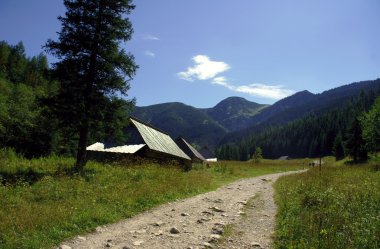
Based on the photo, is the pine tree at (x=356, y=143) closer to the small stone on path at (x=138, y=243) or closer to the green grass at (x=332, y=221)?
the green grass at (x=332, y=221)

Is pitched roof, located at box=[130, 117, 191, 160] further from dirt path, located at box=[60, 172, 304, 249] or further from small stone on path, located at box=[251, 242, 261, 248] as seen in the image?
small stone on path, located at box=[251, 242, 261, 248]

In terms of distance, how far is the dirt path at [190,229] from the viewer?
8.40m

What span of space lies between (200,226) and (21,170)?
474 inches

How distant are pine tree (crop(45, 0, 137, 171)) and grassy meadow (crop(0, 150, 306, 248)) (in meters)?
3.19

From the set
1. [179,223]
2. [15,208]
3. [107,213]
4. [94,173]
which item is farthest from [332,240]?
[94,173]

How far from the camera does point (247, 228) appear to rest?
10227 millimetres

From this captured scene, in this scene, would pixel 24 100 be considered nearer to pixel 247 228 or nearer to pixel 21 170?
pixel 21 170

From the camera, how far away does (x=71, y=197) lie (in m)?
12.4

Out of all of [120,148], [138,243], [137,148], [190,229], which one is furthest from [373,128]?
[138,243]

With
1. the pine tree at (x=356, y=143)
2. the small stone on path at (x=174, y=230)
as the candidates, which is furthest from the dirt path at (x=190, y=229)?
the pine tree at (x=356, y=143)

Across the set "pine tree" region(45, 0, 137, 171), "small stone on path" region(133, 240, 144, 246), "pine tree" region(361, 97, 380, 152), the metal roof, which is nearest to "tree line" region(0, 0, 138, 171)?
"pine tree" region(45, 0, 137, 171)

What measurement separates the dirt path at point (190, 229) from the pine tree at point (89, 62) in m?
8.56

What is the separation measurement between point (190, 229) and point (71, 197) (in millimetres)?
5003

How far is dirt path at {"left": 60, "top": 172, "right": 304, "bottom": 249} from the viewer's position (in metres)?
8.40
